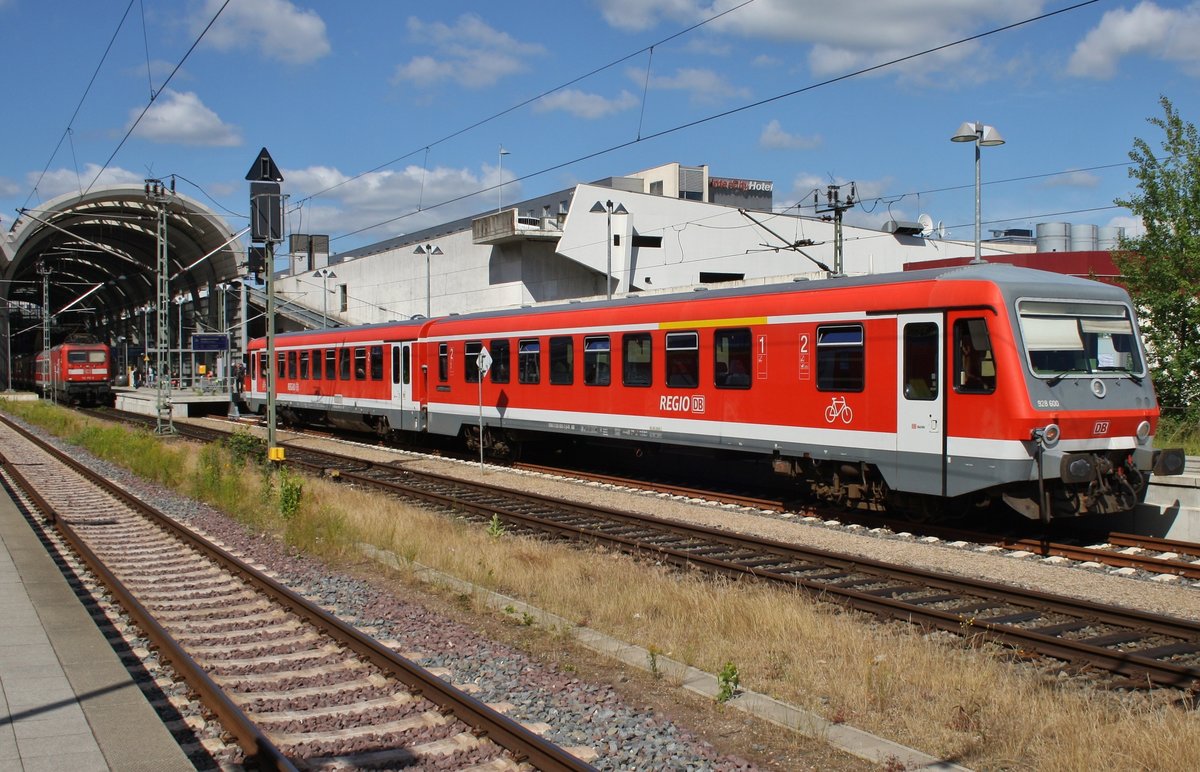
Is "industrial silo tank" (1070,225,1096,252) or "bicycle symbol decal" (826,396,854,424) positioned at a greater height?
"industrial silo tank" (1070,225,1096,252)

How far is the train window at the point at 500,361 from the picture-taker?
2145 centimetres

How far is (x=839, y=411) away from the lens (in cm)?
Result: 1373

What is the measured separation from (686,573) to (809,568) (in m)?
1.40

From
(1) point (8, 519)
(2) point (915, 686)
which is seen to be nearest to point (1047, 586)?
(2) point (915, 686)

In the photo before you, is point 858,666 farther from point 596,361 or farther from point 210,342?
point 210,342

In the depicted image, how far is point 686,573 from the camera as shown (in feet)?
35.8

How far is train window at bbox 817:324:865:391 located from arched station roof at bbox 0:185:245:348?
83.0 feet

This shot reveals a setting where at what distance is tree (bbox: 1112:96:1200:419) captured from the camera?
18156 mm

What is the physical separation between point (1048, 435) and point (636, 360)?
298 inches

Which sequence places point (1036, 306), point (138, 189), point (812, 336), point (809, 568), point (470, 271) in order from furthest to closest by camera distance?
1. point (470, 271)
2. point (138, 189)
3. point (812, 336)
4. point (1036, 306)
5. point (809, 568)

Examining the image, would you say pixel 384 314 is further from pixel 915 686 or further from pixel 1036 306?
pixel 915 686

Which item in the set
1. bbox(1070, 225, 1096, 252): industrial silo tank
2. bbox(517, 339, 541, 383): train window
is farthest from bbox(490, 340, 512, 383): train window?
bbox(1070, 225, 1096, 252): industrial silo tank

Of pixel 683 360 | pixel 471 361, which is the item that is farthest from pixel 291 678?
pixel 471 361

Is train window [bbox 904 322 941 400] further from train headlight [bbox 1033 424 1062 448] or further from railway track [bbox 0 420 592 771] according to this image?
railway track [bbox 0 420 592 771]
